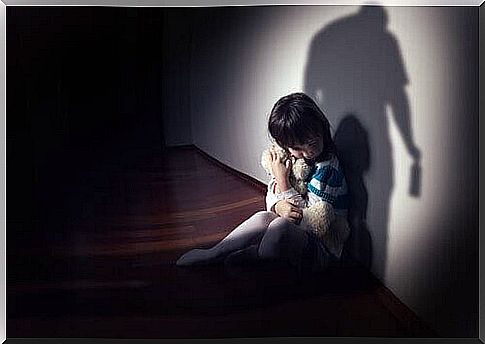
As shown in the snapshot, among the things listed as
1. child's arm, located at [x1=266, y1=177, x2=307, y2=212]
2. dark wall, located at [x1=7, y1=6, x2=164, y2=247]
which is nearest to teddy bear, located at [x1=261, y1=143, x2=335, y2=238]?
child's arm, located at [x1=266, y1=177, x2=307, y2=212]

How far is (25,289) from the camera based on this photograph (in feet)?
8.61

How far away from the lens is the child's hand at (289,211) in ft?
8.61

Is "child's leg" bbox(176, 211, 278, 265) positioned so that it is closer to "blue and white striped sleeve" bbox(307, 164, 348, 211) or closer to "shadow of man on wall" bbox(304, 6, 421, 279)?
"blue and white striped sleeve" bbox(307, 164, 348, 211)

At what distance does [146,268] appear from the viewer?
2631 mm

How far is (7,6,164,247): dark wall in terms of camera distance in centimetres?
262

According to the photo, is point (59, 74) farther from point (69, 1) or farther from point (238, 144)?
point (238, 144)

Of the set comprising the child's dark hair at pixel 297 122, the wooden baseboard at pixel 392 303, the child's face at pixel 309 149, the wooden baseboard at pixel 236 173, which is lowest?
the wooden baseboard at pixel 392 303

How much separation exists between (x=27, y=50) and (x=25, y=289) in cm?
77

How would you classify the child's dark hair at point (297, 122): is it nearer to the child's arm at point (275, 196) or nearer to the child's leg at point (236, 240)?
the child's arm at point (275, 196)

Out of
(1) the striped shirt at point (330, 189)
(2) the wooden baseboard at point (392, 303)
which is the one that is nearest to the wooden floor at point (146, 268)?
(2) the wooden baseboard at point (392, 303)

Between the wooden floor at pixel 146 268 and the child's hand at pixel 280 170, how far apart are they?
0.09 metres

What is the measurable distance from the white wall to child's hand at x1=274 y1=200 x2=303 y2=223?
11cm

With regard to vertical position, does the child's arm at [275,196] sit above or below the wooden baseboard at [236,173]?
below

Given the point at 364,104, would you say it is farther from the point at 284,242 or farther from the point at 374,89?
the point at 284,242
